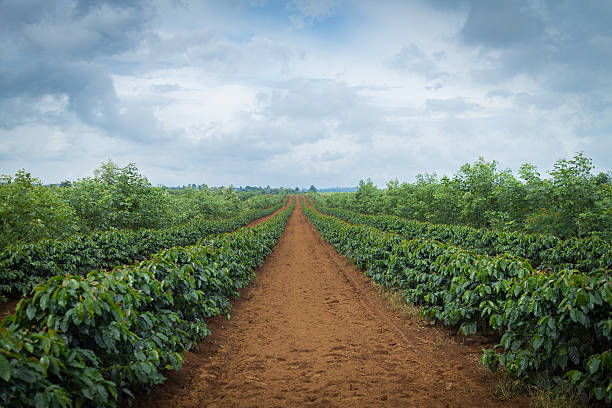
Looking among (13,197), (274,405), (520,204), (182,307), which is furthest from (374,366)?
(520,204)

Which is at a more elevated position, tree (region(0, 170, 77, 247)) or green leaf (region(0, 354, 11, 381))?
tree (region(0, 170, 77, 247))

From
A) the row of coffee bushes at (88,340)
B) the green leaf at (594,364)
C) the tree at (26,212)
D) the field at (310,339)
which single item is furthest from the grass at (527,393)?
the tree at (26,212)

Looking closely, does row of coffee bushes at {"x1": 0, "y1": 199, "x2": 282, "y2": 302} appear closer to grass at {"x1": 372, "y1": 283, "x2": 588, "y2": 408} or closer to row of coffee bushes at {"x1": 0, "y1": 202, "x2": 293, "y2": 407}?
row of coffee bushes at {"x1": 0, "y1": 202, "x2": 293, "y2": 407}

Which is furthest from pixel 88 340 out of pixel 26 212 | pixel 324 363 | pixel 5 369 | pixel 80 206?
pixel 80 206

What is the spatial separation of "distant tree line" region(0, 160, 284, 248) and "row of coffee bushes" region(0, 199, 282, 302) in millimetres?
2558

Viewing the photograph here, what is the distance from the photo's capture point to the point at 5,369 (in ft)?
7.23

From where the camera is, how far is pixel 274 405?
389cm

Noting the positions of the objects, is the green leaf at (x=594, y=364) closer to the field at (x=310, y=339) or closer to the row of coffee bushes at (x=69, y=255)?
the field at (x=310, y=339)

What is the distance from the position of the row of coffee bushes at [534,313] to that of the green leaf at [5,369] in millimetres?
4821

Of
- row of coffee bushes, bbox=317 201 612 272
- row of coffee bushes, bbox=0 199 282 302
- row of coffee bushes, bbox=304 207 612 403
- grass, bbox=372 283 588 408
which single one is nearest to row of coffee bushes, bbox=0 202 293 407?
grass, bbox=372 283 588 408

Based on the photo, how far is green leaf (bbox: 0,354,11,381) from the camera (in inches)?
85.4

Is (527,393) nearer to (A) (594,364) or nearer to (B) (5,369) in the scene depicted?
(A) (594,364)

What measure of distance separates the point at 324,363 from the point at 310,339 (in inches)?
39.8

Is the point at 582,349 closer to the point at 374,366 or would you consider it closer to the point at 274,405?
the point at 374,366
